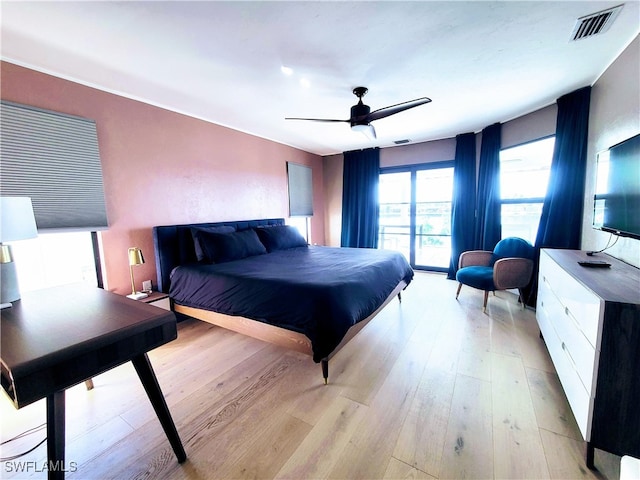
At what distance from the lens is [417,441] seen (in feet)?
4.64

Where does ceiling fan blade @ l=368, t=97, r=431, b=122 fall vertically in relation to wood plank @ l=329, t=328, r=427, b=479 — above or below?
above

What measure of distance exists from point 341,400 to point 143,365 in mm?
1207

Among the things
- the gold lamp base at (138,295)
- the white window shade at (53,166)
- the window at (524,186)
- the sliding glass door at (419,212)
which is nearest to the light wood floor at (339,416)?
the gold lamp base at (138,295)

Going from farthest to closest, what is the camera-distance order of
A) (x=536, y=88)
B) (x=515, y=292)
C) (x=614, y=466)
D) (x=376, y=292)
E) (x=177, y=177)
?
(x=515, y=292), (x=177, y=177), (x=536, y=88), (x=376, y=292), (x=614, y=466)

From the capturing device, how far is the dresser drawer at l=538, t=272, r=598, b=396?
1231 millimetres

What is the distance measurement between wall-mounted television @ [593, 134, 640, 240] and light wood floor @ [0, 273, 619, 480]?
116 cm

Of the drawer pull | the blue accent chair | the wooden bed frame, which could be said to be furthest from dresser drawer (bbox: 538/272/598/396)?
the wooden bed frame

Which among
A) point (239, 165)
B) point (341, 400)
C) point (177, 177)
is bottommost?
point (341, 400)

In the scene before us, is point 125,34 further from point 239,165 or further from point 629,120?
point 629,120

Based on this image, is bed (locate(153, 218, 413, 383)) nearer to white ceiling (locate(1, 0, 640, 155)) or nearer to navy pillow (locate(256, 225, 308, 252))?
navy pillow (locate(256, 225, 308, 252))

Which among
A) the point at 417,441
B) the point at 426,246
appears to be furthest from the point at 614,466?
the point at 426,246

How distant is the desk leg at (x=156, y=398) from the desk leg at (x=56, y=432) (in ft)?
0.91

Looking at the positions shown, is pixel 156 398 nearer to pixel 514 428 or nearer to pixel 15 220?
pixel 15 220

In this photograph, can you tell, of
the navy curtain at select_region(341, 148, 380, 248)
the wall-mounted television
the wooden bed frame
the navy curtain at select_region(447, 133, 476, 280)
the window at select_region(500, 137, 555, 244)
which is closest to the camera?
the wall-mounted television
